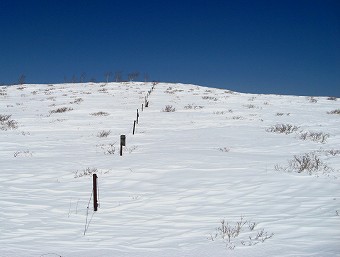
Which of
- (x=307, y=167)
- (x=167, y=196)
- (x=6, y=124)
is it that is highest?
(x=6, y=124)

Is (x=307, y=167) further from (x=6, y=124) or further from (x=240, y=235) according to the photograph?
(x=6, y=124)

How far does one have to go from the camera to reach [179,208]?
5.81 meters

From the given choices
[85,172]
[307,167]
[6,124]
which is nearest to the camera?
[307,167]

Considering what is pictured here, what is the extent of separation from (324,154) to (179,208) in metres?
6.08

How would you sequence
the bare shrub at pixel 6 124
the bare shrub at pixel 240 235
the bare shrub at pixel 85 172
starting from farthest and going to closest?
the bare shrub at pixel 6 124 → the bare shrub at pixel 85 172 → the bare shrub at pixel 240 235

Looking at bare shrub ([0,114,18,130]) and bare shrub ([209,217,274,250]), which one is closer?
bare shrub ([209,217,274,250])

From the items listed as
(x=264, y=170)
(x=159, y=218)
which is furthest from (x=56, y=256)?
(x=264, y=170)

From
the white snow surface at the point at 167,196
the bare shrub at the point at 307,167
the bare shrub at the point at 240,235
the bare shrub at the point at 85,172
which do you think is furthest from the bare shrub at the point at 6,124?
the bare shrub at the point at 240,235

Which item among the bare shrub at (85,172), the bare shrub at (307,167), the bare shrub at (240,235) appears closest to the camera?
the bare shrub at (240,235)

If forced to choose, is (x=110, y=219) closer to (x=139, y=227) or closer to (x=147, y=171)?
(x=139, y=227)

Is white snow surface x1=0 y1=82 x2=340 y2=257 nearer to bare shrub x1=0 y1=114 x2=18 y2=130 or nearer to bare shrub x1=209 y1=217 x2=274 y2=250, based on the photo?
bare shrub x1=209 y1=217 x2=274 y2=250

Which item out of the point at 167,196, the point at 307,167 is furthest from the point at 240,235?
the point at 307,167

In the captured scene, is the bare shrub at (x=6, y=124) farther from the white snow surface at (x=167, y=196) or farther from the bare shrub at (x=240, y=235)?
the bare shrub at (x=240, y=235)

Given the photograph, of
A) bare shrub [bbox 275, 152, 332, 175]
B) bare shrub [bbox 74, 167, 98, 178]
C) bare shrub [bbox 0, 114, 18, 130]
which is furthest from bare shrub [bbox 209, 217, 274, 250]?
bare shrub [bbox 0, 114, 18, 130]
